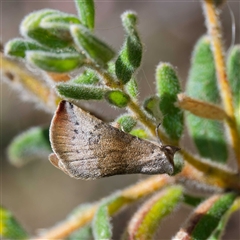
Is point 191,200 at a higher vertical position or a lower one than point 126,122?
lower

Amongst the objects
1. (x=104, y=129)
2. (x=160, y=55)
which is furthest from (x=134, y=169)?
(x=160, y=55)

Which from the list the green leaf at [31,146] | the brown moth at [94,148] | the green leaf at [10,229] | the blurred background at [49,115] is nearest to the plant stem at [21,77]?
the green leaf at [31,146]

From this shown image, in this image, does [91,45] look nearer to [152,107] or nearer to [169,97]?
[152,107]

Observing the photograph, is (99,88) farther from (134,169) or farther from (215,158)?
(215,158)

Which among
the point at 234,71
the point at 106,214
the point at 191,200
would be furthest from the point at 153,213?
the point at 234,71

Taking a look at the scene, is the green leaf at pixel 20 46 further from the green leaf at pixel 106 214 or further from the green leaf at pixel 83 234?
the green leaf at pixel 83 234

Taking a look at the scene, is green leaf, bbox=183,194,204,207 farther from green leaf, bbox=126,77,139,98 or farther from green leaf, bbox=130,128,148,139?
green leaf, bbox=126,77,139,98
